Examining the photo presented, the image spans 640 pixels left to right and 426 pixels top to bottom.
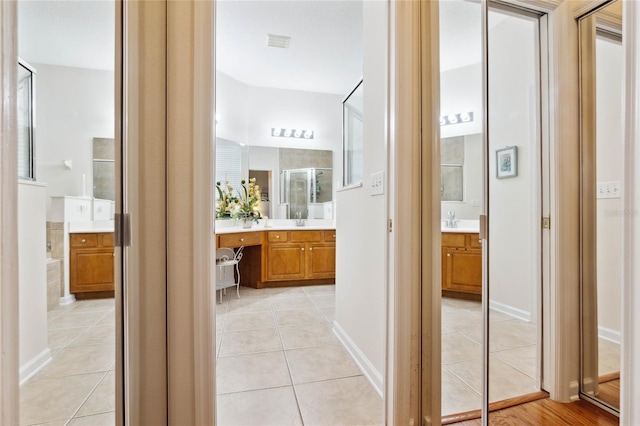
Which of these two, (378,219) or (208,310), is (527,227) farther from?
(208,310)

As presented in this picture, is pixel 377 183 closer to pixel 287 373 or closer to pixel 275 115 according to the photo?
pixel 287 373

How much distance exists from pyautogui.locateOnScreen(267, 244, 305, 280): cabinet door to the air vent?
8.01ft

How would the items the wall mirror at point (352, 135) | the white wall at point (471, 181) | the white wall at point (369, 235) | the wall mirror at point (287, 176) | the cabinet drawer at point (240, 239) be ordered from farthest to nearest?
the wall mirror at point (287, 176), the cabinet drawer at point (240, 239), the wall mirror at point (352, 135), the white wall at point (369, 235), the white wall at point (471, 181)

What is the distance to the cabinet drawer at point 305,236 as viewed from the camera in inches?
157

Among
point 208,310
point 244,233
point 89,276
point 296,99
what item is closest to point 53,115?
point 89,276

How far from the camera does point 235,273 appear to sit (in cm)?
407

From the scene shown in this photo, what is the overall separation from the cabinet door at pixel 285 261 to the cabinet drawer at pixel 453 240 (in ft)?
9.38

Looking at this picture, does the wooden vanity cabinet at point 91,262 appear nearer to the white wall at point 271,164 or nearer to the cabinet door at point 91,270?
the cabinet door at point 91,270

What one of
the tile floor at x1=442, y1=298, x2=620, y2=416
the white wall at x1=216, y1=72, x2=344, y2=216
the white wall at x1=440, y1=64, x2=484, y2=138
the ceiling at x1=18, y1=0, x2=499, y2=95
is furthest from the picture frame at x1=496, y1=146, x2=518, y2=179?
the white wall at x1=216, y1=72, x2=344, y2=216

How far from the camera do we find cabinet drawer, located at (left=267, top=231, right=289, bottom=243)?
3891mm

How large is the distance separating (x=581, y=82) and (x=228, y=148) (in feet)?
12.7

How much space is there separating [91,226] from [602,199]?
1.30 metres

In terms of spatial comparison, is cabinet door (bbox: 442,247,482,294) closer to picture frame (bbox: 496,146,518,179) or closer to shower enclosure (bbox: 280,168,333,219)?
picture frame (bbox: 496,146,518,179)

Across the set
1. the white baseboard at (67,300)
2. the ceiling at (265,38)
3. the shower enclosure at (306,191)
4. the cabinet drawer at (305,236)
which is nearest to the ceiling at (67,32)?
the ceiling at (265,38)
